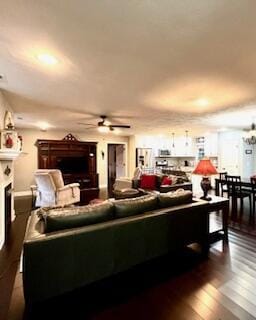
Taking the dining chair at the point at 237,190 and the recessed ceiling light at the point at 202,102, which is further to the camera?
the dining chair at the point at 237,190

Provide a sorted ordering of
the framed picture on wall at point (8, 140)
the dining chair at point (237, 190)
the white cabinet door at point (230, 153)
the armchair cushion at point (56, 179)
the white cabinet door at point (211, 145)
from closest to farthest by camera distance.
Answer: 1. the framed picture on wall at point (8, 140)
2. the dining chair at point (237, 190)
3. the armchair cushion at point (56, 179)
4. the white cabinet door at point (230, 153)
5. the white cabinet door at point (211, 145)

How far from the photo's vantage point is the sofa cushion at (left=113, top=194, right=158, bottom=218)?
2543mm

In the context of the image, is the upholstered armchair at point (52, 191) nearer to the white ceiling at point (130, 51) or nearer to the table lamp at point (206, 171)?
the white ceiling at point (130, 51)

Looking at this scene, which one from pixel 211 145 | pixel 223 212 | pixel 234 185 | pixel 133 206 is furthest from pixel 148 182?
pixel 211 145

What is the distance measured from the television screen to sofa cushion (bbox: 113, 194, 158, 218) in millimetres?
6403

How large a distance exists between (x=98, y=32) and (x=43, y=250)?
2.02 metres

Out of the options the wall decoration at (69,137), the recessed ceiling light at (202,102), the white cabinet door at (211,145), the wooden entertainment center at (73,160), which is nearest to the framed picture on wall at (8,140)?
the recessed ceiling light at (202,102)

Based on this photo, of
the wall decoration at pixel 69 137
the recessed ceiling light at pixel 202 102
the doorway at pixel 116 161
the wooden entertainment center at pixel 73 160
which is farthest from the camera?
the doorway at pixel 116 161

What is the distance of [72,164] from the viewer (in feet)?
28.9

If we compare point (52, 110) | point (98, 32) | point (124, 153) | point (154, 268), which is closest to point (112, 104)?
point (52, 110)

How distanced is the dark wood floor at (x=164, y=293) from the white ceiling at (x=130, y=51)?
8.18ft

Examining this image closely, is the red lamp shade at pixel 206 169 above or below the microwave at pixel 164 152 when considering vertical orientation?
below

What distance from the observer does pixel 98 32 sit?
187cm

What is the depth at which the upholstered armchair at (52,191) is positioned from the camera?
561 cm
